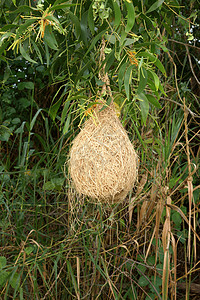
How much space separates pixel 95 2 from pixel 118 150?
373mm

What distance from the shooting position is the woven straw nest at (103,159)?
1034 mm

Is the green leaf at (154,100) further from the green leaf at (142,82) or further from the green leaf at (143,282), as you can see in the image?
the green leaf at (143,282)

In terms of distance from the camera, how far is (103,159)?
40.5 inches

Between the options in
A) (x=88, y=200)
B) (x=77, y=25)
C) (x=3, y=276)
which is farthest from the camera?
(x=3, y=276)

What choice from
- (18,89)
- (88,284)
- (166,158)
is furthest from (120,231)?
(18,89)

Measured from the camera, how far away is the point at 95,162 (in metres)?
1.03

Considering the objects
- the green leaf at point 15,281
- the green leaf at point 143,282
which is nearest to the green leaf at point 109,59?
the green leaf at point 15,281

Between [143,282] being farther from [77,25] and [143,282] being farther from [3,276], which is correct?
[77,25]

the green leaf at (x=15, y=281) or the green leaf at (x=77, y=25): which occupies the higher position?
the green leaf at (x=77, y=25)

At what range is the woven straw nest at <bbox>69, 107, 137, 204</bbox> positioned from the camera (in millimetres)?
1034

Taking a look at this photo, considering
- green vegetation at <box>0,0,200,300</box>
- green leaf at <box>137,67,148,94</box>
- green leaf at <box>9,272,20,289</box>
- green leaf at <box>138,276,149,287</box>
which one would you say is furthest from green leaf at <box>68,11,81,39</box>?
green leaf at <box>138,276,149,287</box>

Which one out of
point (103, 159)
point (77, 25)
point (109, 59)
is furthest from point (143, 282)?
point (77, 25)

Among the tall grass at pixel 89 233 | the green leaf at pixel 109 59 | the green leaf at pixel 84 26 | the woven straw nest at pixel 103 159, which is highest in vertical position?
the green leaf at pixel 84 26

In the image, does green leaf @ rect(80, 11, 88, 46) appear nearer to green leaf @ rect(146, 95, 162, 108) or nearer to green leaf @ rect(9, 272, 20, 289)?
green leaf @ rect(146, 95, 162, 108)
